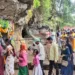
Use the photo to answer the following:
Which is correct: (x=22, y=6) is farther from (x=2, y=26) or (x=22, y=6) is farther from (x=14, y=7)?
(x=2, y=26)

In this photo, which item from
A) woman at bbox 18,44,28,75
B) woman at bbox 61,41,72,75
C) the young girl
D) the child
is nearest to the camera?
the child

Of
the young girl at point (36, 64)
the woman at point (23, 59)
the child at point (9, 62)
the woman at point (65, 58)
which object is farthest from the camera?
the woman at point (65, 58)

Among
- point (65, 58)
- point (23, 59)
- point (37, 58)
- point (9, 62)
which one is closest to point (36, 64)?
point (37, 58)

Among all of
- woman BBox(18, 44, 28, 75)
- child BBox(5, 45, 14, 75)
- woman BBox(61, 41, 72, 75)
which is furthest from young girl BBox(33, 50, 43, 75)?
child BBox(5, 45, 14, 75)

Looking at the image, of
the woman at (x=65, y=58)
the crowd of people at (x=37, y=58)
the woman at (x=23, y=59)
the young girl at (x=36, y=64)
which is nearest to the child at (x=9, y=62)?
the crowd of people at (x=37, y=58)

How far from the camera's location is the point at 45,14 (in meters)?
40.2

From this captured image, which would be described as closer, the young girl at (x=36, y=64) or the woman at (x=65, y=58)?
the young girl at (x=36, y=64)

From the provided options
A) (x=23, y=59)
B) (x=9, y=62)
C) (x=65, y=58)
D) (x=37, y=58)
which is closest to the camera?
(x=9, y=62)

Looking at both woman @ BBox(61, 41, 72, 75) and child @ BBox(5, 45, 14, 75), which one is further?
woman @ BBox(61, 41, 72, 75)

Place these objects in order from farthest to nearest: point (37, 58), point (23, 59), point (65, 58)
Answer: point (65, 58), point (37, 58), point (23, 59)

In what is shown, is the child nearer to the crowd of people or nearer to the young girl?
the crowd of people

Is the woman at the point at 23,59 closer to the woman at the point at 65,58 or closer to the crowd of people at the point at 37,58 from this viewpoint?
the crowd of people at the point at 37,58

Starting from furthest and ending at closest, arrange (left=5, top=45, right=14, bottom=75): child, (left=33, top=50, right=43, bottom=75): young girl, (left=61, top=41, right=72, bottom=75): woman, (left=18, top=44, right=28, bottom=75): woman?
(left=61, top=41, right=72, bottom=75): woman → (left=33, top=50, right=43, bottom=75): young girl → (left=18, top=44, right=28, bottom=75): woman → (left=5, top=45, right=14, bottom=75): child

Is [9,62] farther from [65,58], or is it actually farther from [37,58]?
[65,58]
